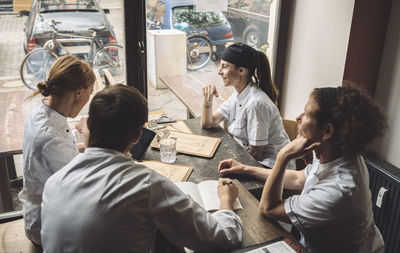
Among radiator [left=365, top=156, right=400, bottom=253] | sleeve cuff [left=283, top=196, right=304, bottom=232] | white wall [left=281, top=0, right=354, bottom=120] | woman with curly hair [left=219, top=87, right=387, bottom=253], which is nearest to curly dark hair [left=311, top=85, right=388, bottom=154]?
woman with curly hair [left=219, top=87, right=387, bottom=253]

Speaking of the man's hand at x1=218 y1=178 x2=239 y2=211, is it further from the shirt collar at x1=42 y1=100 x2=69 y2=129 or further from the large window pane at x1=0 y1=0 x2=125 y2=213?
the large window pane at x1=0 y1=0 x2=125 y2=213

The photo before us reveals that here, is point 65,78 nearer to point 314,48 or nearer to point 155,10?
point 155,10

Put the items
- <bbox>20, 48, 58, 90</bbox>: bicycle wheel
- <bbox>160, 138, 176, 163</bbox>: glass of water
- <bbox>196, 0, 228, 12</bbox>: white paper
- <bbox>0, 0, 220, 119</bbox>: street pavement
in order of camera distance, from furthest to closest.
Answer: <bbox>196, 0, 228, 12</bbox>: white paper, <bbox>20, 48, 58, 90</bbox>: bicycle wheel, <bbox>0, 0, 220, 119</bbox>: street pavement, <bbox>160, 138, 176, 163</bbox>: glass of water

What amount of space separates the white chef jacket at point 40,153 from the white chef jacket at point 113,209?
42 cm

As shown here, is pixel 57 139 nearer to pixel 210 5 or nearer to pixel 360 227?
pixel 360 227

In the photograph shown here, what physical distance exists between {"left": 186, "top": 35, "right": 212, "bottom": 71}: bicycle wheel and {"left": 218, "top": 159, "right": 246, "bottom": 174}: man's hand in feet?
4.60

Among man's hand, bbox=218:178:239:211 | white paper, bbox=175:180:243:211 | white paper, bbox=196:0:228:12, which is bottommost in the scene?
white paper, bbox=175:180:243:211

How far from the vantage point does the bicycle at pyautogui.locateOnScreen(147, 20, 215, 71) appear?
295 centimetres

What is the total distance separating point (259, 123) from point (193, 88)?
98 centimetres

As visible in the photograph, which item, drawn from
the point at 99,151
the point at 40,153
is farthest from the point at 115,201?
the point at 40,153

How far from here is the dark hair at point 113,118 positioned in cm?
111

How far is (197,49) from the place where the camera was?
301cm

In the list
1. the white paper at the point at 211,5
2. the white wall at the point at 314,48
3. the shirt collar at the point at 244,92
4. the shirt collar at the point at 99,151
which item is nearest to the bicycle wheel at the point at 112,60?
the white paper at the point at 211,5

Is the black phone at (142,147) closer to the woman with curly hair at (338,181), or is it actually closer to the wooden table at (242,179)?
the wooden table at (242,179)
